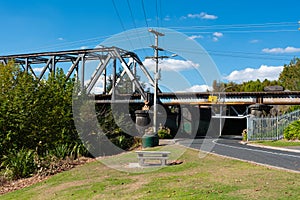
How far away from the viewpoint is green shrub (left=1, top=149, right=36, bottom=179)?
16.4 m

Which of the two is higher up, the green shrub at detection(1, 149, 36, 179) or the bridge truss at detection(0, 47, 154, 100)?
the bridge truss at detection(0, 47, 154, 100)

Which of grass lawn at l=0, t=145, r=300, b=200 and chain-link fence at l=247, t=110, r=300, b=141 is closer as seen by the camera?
grass lawn at l=0, t=145, r=300, b=200

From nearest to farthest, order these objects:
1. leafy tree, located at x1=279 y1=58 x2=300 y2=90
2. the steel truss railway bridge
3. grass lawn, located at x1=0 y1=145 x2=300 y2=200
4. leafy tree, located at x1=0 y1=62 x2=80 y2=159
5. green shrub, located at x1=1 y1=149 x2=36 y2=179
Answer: grass lawn, located at x1=0 y1=145 x2=300 y2=200, green shrub, located at x1=1 y1=149 x2=36 y2=179, leafy tree, located at x1=0 y1=62 x2=80 y2=159, the steel truss railway bridge, leafy tree, located at x1=279 y1=58 x2=300 y2=90

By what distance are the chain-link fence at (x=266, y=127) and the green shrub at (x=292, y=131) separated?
3.19ft

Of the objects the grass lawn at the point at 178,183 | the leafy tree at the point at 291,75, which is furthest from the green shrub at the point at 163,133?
the leafy tree at the point at 291,75

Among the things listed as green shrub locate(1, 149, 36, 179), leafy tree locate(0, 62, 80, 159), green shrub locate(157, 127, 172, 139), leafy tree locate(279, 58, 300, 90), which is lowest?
green shrub locate(1, 149, 36, 179)

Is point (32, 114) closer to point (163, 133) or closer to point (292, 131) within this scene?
point (163, 133)

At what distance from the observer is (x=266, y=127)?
88.0ft

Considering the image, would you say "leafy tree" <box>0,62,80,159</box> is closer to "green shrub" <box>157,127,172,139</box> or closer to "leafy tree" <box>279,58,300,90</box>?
"green shrub" <box>157,127,172,139</box>

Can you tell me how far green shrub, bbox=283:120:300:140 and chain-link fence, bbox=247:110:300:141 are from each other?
38.3 inches

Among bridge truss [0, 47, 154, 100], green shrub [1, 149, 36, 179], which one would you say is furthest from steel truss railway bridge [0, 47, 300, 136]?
green shrub [1, 149, 36, 179]

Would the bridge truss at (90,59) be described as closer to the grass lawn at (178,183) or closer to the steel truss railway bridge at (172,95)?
the steel truss railway bridge at (172,95)

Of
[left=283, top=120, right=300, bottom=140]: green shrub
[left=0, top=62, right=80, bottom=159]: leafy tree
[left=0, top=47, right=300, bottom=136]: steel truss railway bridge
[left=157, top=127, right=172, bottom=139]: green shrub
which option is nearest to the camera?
[left=0, top=62, right=80, bottom=159]: leafy tree

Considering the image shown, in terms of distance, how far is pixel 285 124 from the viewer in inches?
1067
